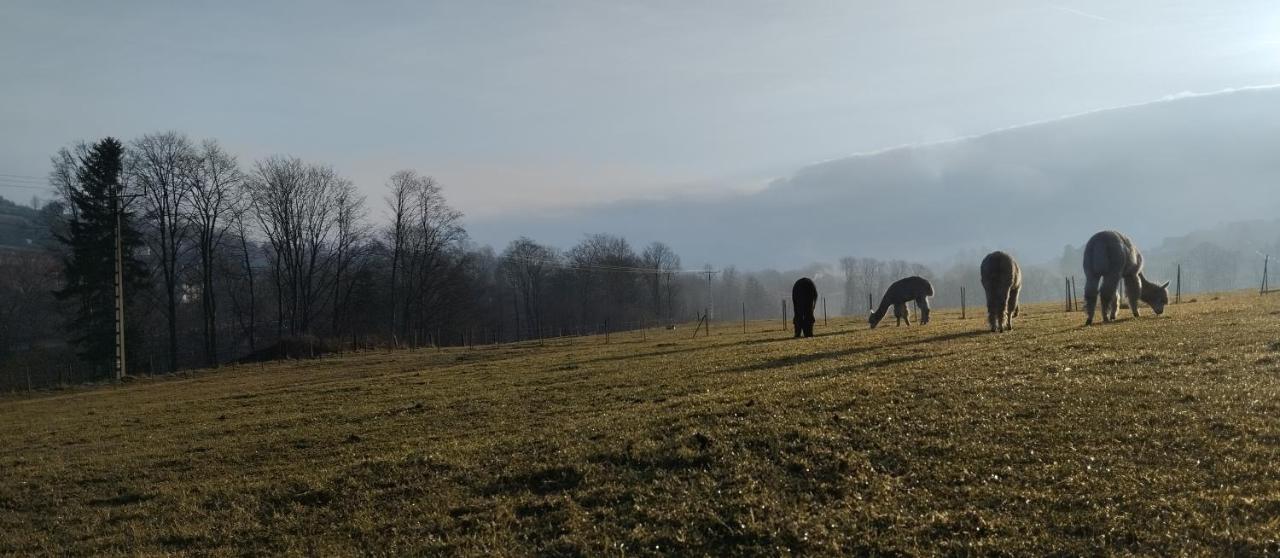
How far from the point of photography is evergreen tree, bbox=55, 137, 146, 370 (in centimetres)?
5722

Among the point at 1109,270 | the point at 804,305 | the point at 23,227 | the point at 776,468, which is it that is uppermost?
the point at 23,227

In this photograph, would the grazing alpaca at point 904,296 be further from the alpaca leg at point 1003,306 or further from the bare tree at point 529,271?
the bare tree at point 529,271

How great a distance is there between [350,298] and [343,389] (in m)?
62.0

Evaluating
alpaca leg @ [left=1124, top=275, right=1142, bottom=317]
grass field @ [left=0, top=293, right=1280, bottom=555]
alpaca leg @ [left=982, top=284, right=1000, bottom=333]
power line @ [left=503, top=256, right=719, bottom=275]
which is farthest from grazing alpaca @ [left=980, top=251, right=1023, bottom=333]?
power line @ [left=503, top=256, right=719, bottom=275]

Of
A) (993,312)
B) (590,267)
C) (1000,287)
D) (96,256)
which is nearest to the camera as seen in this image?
(993,312)

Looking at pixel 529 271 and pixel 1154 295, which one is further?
pixel 529 271

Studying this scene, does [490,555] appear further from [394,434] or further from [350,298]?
[350,298]

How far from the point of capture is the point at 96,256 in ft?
190

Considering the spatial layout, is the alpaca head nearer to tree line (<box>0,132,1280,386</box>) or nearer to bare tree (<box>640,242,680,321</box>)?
tree line (<box>0,132,1280,386</box>)

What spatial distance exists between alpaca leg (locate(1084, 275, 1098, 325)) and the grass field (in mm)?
4087

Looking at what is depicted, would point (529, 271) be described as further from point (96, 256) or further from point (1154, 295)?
point (1154, 295)

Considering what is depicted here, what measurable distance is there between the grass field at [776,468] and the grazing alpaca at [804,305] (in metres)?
14.0

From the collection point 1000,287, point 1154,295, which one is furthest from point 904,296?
point 1000,287

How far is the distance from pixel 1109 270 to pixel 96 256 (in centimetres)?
6468
